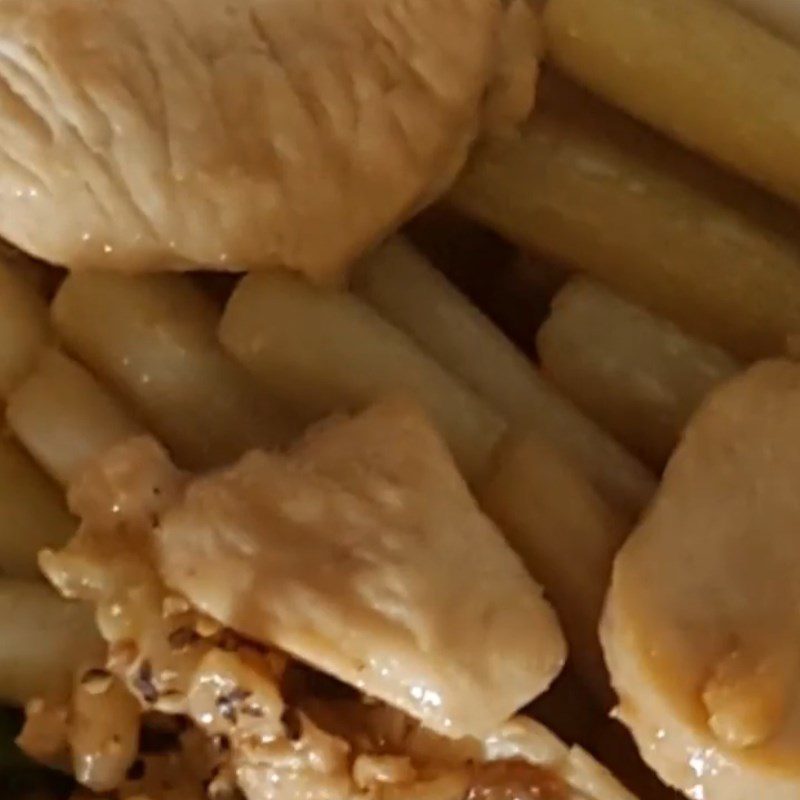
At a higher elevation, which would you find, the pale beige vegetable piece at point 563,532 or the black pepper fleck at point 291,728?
the pale beige vegetable piece at point 563,532

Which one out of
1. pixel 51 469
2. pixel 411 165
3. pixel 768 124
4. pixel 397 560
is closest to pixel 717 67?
pixel 768 124

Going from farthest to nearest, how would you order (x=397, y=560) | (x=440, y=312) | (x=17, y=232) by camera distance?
(x=440, y=312) → (x=17, y=232) → (x=397, y=560)

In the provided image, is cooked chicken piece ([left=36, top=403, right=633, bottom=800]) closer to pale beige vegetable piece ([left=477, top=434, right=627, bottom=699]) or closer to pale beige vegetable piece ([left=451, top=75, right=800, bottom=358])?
pale beige vegetable piece ([left=477, top=434, right=627, bottom=699])

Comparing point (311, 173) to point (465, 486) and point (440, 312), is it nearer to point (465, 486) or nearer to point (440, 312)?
point (440, 312)

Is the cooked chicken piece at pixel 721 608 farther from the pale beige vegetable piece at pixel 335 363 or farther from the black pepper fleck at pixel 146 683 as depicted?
the black pepper fleck at pixel 146 683

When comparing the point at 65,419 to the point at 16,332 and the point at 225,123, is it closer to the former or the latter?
the point at 16,332

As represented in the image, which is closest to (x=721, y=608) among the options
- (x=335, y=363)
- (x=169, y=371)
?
(x=335, y=363)

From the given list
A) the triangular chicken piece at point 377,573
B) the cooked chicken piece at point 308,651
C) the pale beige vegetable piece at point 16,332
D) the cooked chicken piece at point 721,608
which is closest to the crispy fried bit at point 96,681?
the cooked chicken piece at point 308,651

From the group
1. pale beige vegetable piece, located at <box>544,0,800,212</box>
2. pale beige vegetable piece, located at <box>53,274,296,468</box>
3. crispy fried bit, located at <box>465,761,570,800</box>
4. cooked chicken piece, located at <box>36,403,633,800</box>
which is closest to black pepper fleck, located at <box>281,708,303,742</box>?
cooked chicken piece, located at <box>36,403,633,800</box>
